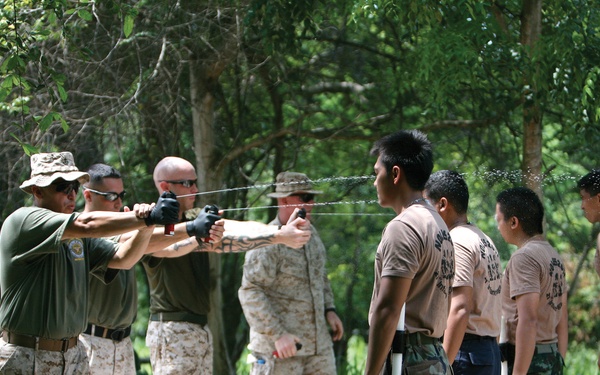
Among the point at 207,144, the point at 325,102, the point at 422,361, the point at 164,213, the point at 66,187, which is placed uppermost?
the point at 325,102

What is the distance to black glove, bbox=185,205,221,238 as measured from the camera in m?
4.95

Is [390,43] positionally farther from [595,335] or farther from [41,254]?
[41,254]

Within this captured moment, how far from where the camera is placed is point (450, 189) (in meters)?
5.31

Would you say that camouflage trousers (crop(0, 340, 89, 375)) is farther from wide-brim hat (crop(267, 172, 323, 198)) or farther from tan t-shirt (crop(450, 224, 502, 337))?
wide-brim hat (crop(267, 172, 323, 198))

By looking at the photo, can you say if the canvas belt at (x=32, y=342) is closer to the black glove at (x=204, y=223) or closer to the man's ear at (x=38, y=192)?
the man's ear at (x=38, y=192)

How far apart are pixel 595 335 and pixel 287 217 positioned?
15.1ft

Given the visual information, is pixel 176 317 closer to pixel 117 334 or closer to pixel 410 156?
pixel 117 334

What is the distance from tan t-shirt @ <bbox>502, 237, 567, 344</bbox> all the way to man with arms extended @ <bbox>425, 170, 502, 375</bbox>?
0.14m

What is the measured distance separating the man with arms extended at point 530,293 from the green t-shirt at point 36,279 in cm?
244

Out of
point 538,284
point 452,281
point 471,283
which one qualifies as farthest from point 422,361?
point 538,284

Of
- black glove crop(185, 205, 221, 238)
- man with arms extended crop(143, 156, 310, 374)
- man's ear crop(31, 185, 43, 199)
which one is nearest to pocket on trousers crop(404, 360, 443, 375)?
black glove crop(185, 205, 221, 238)

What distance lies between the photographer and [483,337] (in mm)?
5238

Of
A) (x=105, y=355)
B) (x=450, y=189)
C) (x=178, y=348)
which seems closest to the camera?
(x=450, y=189)

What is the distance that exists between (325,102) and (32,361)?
5.08 metres
